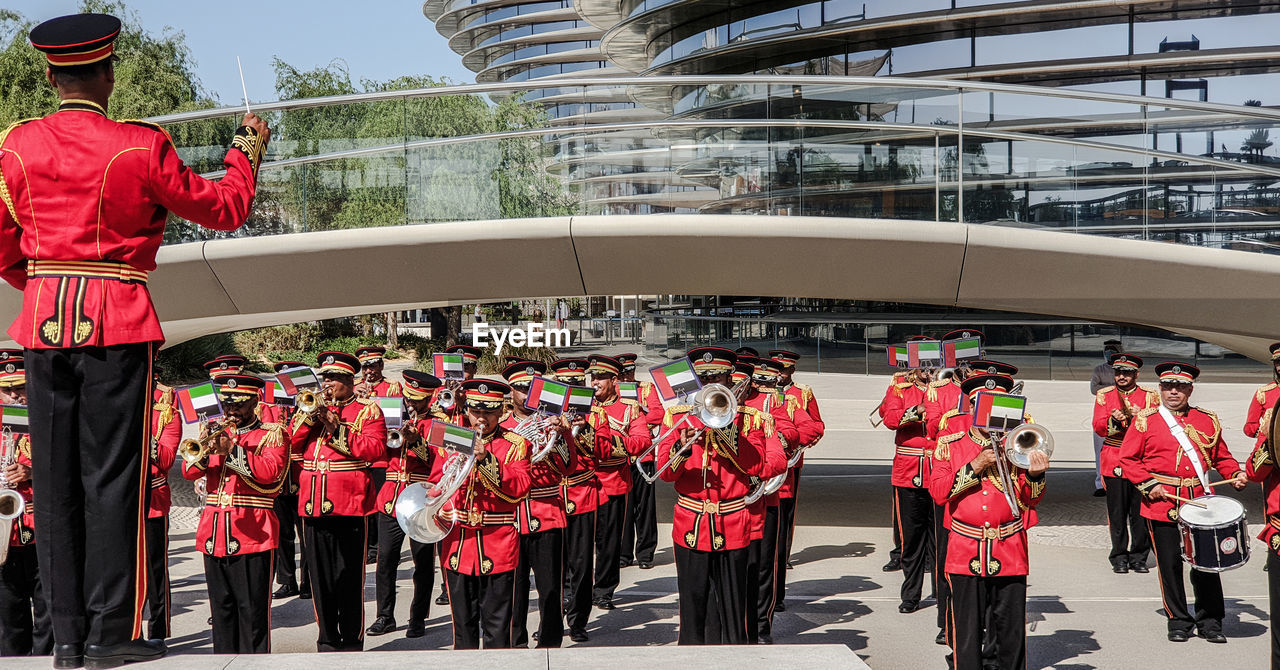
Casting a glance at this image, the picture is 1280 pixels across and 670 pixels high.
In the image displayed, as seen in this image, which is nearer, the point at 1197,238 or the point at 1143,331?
the point at 1197,238

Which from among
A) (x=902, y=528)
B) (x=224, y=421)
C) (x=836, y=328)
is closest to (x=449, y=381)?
(x=224, y=421)

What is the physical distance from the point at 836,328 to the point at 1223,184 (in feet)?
73.3

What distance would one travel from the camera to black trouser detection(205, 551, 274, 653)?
7102mm

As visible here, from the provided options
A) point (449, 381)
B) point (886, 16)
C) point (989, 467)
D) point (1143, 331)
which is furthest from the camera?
point (1143, 331)

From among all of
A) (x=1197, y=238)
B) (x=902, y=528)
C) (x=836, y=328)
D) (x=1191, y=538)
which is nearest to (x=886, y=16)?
(x=836, y=328)

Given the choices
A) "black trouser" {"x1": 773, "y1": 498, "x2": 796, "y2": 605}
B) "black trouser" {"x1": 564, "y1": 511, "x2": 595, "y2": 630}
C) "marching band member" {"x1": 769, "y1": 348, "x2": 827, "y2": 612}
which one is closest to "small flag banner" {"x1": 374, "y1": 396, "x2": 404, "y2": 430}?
"black trouser" {"x1": 564, "y1": 511, "x2": 595, "y2": 630}

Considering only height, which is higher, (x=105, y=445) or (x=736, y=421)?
(x=105, y=445)

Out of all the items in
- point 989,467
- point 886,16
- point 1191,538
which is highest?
point 886,16

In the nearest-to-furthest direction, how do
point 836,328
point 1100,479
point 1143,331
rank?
point 1100,479, point 1143,331, point 836,328

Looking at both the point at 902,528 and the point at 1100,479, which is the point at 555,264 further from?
the point at 1100,479

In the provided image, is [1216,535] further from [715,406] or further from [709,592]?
[715,406]

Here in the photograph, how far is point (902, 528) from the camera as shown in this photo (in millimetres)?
10203

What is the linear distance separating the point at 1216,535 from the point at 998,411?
2.10 m

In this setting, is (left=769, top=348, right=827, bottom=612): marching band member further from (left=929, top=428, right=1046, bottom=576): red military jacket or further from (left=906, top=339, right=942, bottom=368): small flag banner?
(left=929, top=428, right=1046, bottom=576): red military jacket
